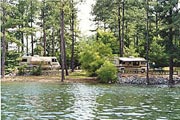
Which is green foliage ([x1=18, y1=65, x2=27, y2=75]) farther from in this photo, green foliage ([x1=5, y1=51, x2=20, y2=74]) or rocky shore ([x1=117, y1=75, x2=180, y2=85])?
rocky shore ([x1=117, y1=75, x2=180, y2=85])

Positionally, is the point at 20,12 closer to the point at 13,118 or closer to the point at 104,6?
the point at 104,6

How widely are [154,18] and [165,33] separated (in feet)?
22.6

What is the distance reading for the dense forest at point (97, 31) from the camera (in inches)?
1790

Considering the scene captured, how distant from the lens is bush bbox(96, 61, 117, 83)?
145 ft

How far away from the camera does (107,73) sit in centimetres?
4406

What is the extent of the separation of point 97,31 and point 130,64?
10.3 metres

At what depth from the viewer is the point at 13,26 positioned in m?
53.4

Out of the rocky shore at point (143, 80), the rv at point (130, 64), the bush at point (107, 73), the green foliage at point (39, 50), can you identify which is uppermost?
the green foliage at point (39, 50)

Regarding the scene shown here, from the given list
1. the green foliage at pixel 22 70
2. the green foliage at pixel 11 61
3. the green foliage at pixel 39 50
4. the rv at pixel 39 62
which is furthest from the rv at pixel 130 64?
the green foliage at pixel 39 50

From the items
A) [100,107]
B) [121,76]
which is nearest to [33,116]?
[100,107]

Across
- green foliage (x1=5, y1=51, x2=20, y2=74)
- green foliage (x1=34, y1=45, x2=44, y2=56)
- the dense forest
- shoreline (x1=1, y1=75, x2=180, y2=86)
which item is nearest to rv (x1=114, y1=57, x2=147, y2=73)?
the dense forest

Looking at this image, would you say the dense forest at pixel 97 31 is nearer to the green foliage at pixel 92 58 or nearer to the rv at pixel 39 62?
the green foliage at pixel 92 58

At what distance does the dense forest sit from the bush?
264 mm

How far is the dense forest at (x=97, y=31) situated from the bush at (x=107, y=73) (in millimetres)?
264
